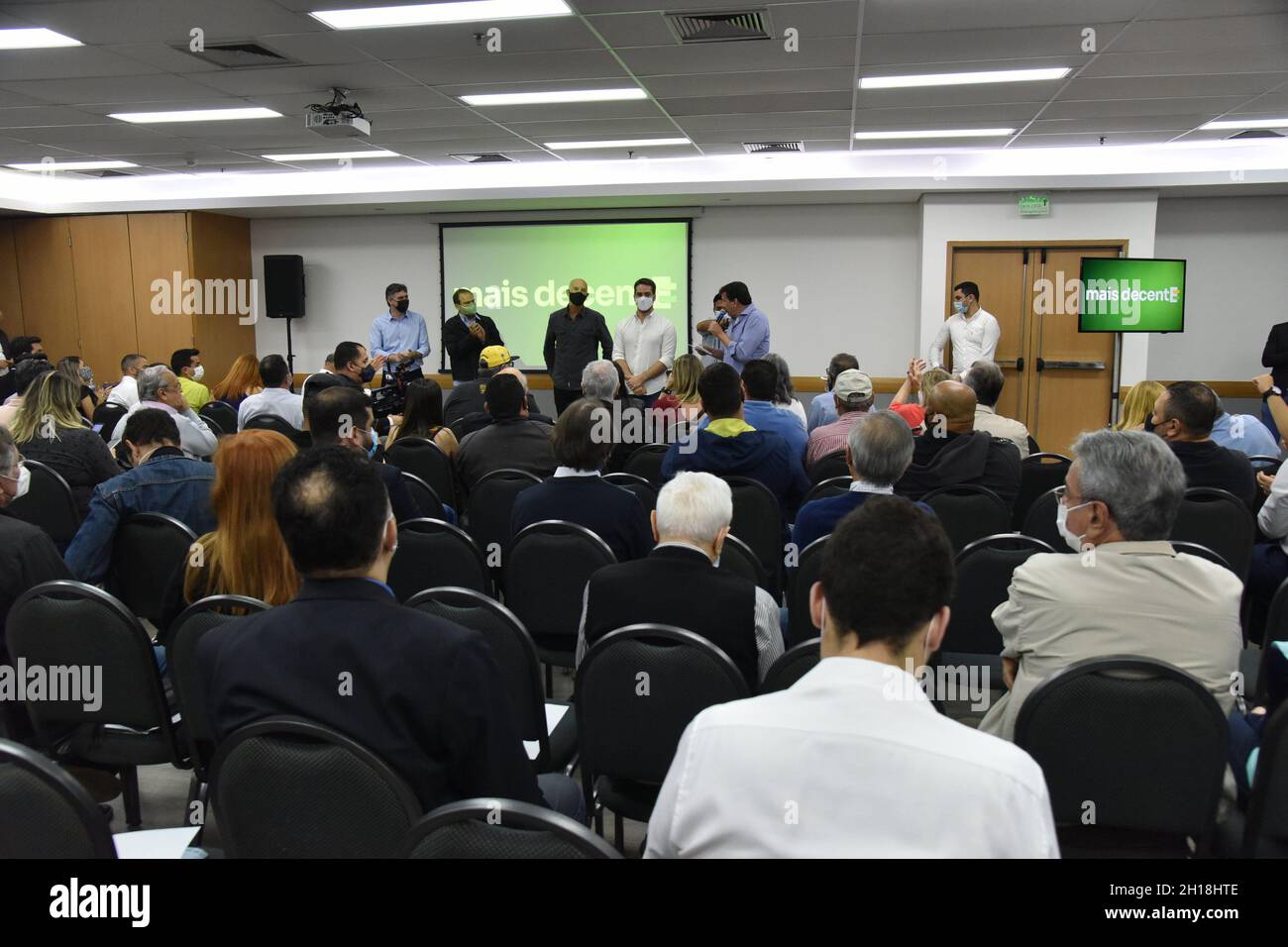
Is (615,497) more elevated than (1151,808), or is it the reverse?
(615,497)

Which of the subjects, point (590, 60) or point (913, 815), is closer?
point (913, 815)

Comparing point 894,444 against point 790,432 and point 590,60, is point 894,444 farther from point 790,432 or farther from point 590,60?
point 590,60

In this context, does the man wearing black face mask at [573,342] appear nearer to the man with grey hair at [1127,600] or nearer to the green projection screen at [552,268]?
the green projection screen at [552,268]

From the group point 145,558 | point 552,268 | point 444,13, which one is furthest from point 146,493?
point 552,268

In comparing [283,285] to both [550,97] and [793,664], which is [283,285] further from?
[793,664]

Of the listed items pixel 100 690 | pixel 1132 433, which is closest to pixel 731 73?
pixel 1132 433

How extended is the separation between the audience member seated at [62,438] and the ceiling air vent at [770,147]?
6.16 meters

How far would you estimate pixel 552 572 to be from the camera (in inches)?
125

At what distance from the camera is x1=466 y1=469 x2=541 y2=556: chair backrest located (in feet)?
14.2

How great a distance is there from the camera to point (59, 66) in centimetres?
581

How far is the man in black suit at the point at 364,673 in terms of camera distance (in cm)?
161

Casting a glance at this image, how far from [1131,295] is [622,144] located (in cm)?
521

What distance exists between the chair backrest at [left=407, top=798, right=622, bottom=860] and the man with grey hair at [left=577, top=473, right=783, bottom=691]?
1068 mm

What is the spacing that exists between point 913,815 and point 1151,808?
1.12m
